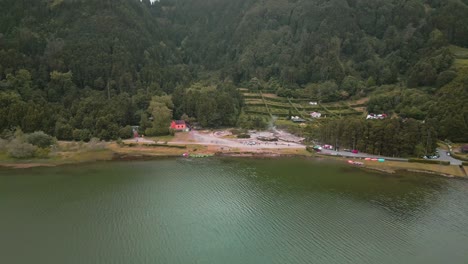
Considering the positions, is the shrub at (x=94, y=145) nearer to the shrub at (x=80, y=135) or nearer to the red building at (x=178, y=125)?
the shrub at (x=80, y=135)

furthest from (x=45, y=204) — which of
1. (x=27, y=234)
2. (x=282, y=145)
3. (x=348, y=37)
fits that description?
(x=348, y=37)

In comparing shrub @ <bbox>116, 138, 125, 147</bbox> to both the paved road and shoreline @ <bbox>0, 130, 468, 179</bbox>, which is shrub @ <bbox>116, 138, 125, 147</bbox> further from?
the paved road

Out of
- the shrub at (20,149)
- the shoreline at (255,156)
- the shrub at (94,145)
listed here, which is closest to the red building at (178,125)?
the shoreline at (255,156)

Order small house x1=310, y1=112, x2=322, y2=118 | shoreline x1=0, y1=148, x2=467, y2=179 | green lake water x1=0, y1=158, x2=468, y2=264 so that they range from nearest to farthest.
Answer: green lake water x1=0, y1=158, x2=468, y2=264, shoreline x1=0, y1=148, x2=467, y2=179, small house x1=310, y1=112, x2=322, y2=118

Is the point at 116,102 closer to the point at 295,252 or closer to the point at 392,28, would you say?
the point at 295,252

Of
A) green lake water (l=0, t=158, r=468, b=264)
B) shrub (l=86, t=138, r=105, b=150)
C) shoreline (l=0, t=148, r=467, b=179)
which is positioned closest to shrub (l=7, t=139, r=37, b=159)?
shoreline (l=0, t=148, r=467, b=179)

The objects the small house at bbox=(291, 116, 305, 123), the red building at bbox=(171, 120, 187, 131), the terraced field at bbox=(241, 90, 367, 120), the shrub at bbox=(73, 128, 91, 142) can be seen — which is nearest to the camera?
the shrub at bbox=(73, 128, 91, 142)
